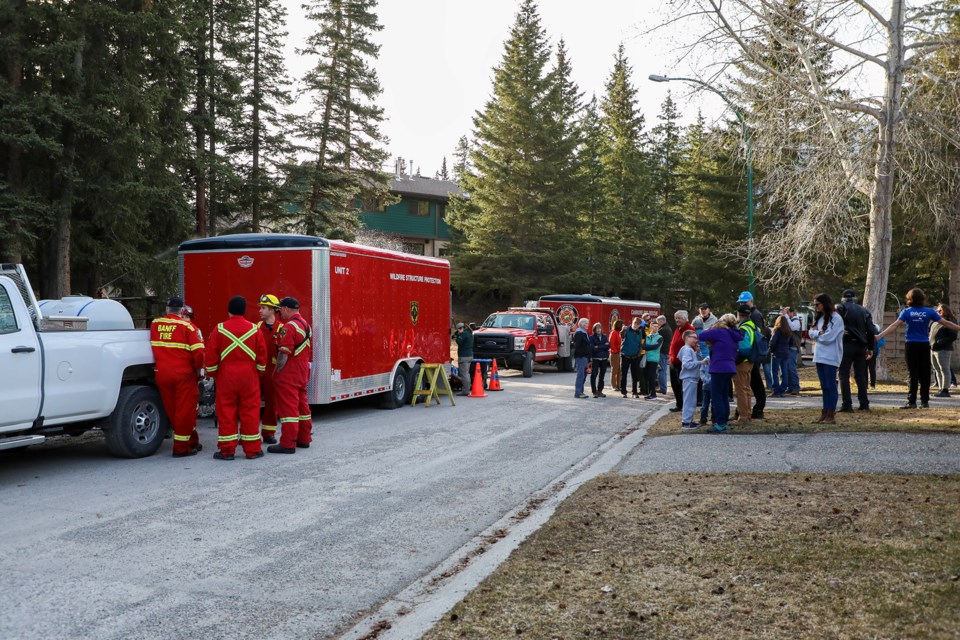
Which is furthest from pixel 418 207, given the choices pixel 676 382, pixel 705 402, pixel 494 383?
pixel 705 402

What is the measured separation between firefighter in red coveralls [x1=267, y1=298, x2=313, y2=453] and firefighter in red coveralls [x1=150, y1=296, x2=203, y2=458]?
3.21ft

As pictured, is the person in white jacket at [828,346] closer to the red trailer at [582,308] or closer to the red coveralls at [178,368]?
the red coveralls at [178,368]

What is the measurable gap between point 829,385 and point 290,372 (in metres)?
7.86

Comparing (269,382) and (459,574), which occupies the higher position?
(269,382)

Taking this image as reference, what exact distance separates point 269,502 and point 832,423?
823cm

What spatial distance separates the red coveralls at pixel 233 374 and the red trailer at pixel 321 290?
3095 millimetres

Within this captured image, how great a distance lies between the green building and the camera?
58531 millimetres

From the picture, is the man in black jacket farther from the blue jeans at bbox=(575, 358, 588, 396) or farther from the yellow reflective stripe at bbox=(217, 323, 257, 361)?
the yellow reflective stripe at bbox=(217, 323, 257, 361)

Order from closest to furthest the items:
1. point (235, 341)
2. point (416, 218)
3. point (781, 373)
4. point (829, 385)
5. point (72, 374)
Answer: point (72, 374) < point (235, 341) < point (829, 385) < point (781, 373) < point (416, 218)

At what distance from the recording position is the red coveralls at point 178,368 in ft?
32.8

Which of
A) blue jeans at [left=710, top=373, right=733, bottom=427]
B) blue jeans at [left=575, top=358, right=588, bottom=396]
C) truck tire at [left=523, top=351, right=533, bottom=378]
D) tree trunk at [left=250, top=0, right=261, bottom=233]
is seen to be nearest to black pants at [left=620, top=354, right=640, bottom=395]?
blue jeans at [left=575, top=358, right=588, bottom=396]

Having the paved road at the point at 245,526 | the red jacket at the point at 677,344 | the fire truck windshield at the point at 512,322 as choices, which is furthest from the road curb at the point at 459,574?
the fire truck windshield at the point at 512,322

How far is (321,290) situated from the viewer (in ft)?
43.1

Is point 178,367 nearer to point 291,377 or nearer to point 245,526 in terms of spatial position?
point 291,377
